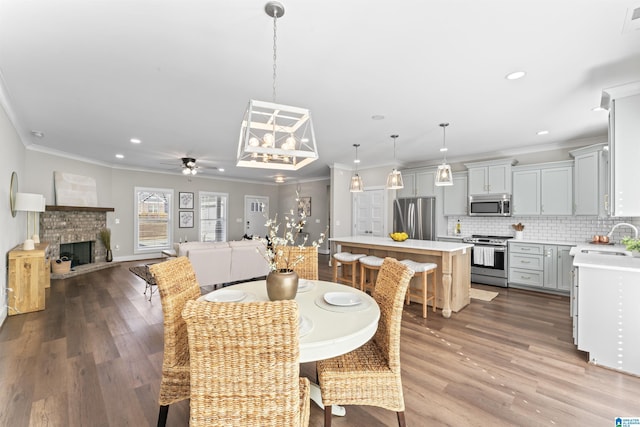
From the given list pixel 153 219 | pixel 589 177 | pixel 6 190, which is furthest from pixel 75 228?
pixel 589 177

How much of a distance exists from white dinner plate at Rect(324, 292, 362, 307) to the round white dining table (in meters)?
0.01

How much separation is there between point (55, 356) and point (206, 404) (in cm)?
246

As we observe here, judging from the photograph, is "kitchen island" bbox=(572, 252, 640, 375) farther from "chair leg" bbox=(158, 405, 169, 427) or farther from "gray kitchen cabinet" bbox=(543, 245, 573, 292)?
"chair leg" bbox=(158, 405, 169, 427)

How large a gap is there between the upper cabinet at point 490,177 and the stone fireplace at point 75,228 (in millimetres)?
8120

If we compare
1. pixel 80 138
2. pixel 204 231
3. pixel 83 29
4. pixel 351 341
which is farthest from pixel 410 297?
pixel 204 231

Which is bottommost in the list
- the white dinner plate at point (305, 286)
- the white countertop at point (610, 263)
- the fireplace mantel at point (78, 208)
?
the white dinner plate at point (305, 286)

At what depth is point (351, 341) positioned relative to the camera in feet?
4.29

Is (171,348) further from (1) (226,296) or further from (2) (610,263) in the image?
(2) (610,263)

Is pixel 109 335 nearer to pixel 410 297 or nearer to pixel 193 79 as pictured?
pixel 193 79

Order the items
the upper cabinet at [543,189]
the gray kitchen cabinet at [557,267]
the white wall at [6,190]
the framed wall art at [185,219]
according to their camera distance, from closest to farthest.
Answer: the white wall at [6,190], the gray kitchen cabinet at [557,267], the upper cabinet at [543,189], the framed wall art at [185,219]

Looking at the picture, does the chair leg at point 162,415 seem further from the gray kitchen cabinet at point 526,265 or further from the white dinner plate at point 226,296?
the gray kitchen cabinet at point 526,265

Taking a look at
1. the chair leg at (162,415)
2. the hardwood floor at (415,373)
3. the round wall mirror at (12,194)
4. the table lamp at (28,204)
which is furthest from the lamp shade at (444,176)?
the round wall mirror at (12,194)

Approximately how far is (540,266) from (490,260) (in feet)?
2.34

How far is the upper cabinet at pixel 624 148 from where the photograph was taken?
2535 mm
